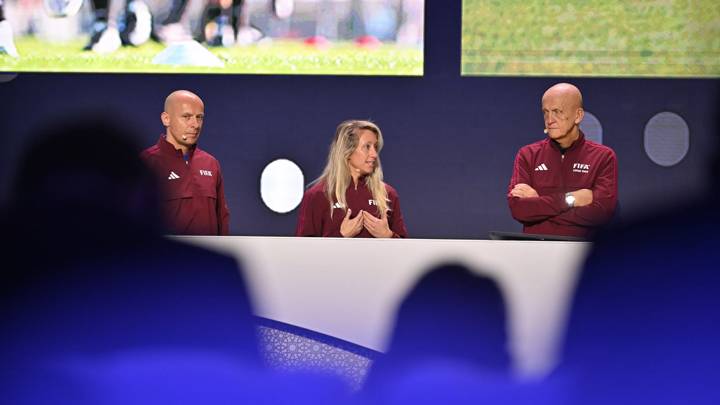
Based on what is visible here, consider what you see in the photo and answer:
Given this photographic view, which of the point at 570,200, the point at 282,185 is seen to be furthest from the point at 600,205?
the point at 282,185

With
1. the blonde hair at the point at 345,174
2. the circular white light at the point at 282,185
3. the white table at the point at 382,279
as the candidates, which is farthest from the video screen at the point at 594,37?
the white table at the point at 382,279

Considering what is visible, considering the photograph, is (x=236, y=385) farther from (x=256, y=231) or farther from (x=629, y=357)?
(x=256, y=231)

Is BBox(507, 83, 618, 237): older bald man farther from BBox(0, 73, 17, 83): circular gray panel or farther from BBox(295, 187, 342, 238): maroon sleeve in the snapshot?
BBox(0, 73, 17, 83): circular gray panel

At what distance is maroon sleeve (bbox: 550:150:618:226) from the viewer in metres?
3.52

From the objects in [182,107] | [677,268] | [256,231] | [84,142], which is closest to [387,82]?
[256,231]

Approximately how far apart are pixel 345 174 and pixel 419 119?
5.51 feet

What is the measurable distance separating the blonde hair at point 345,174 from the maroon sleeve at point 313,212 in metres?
0.03

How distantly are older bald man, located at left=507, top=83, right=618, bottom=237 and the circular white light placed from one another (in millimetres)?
1811

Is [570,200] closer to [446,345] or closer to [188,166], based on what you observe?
[188,166]

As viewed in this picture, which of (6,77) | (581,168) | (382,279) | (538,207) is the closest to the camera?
(382,279)

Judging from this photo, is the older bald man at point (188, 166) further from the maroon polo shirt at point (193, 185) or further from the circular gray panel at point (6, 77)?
the circular gray panel at point (6, 77)

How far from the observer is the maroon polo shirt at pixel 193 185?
11.7ft

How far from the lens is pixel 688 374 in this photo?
5.38 ft

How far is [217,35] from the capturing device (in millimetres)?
5074
